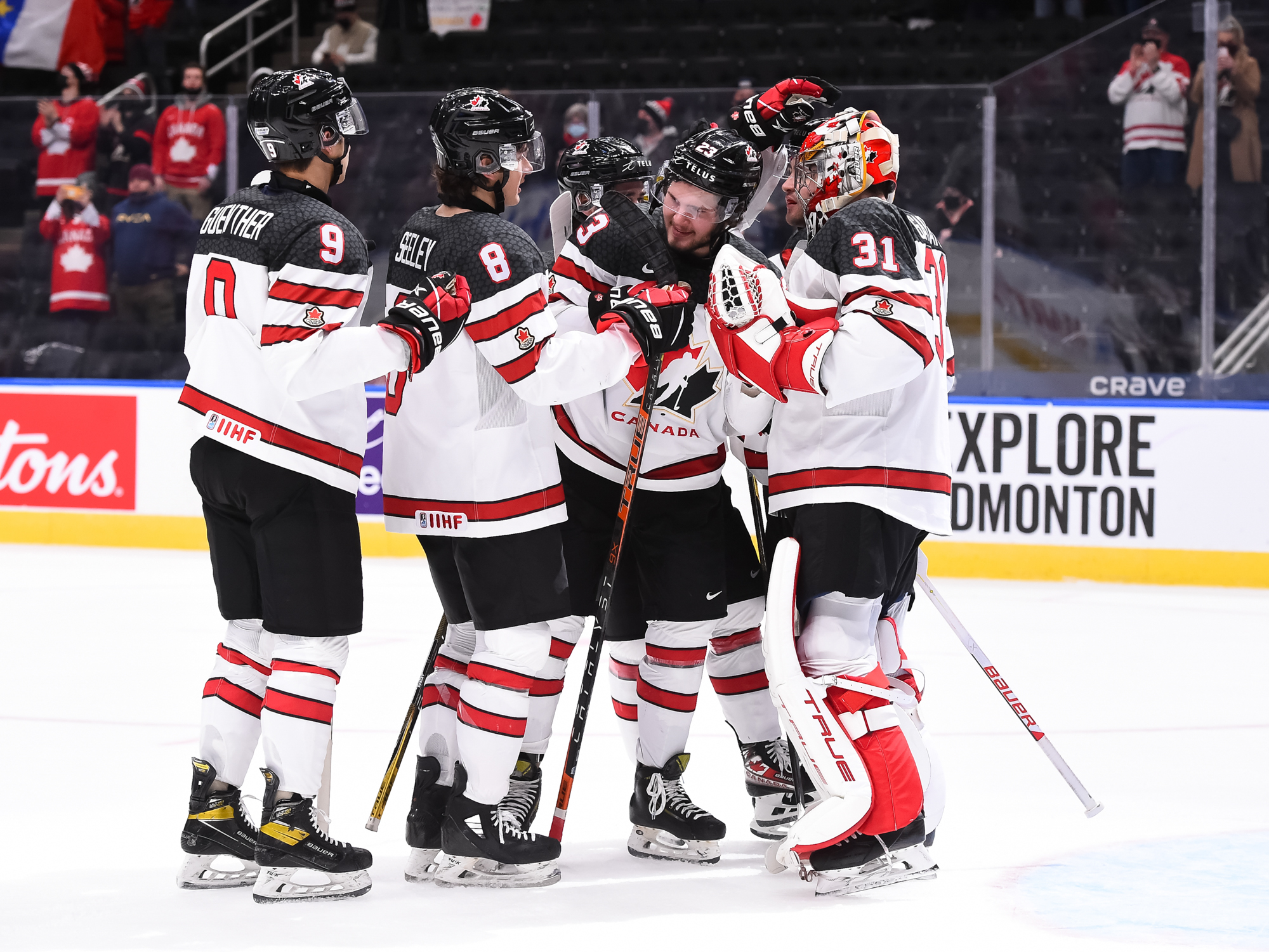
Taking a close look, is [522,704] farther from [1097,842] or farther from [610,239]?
[1097,842]

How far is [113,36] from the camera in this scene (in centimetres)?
1157

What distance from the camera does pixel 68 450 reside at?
8.01m

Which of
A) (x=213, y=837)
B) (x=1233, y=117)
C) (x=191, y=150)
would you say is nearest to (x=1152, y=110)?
(x=1233, y=117)

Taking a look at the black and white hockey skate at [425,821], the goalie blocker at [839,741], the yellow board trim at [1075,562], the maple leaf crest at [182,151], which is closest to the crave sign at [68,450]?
the yellow board trim at [1075,562]

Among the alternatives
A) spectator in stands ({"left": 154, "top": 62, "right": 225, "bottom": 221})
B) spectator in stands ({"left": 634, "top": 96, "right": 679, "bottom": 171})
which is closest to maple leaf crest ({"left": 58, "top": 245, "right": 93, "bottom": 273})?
spectator in stands ({"left": 154, "top": 62, "right": 225, "bottom": 221})

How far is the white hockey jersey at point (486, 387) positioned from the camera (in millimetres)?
2777

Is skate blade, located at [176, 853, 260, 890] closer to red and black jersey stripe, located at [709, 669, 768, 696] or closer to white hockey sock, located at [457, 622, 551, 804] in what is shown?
white hockey sock, located at [457, 622, 551, 804]

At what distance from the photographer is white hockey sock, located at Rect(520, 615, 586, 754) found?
3.10 meters

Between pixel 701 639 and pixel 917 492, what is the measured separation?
0.54 m

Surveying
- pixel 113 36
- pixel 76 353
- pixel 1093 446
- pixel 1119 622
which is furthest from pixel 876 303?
pixel 113 36

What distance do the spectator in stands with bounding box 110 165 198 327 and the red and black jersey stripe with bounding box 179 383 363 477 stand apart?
574cm

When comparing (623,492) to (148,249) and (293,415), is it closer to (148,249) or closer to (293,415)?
(293,415)

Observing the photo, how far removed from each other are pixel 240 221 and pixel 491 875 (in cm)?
121

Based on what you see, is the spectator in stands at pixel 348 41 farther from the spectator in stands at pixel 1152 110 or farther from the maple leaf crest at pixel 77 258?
the spectator in stands at pixel 1152 110
